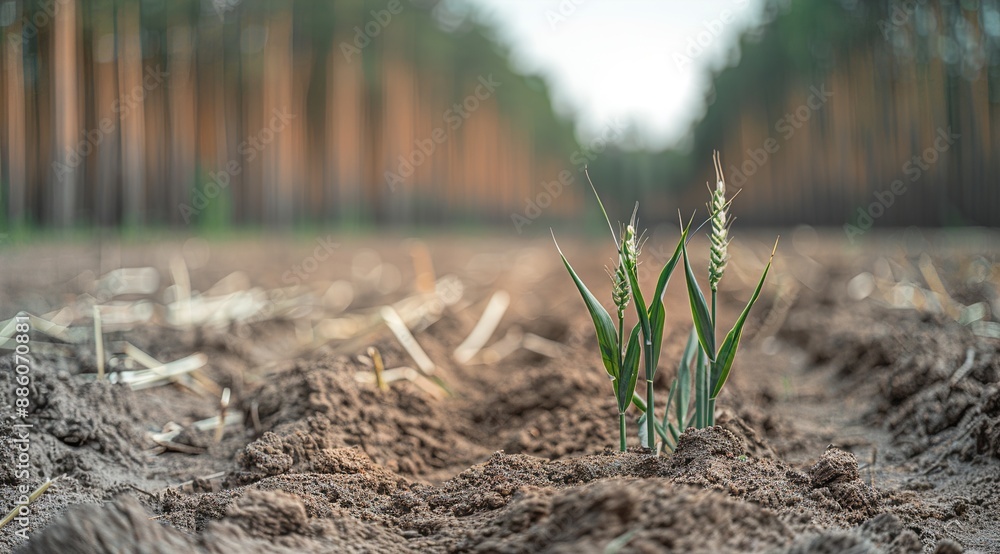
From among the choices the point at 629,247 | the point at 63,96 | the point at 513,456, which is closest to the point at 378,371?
the point at 513,456

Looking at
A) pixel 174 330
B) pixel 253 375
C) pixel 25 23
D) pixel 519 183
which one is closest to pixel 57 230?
pixel 25 23

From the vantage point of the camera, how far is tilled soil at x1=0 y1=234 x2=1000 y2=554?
4.58 ft

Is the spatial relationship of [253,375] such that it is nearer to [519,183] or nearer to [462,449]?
[462,449]

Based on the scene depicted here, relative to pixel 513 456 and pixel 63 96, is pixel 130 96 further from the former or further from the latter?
pixel 513 456

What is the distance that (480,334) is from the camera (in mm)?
4523

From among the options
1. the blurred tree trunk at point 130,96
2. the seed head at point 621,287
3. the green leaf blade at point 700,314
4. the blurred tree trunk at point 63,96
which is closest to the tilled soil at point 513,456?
the green leaf blade at point 700,314

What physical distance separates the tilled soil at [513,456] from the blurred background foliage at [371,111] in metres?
6.12

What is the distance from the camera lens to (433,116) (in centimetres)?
3172

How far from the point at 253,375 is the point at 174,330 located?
0.82 metres

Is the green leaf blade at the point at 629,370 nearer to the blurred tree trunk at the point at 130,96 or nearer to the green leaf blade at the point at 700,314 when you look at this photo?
the green leaf blade at the point at 700,314

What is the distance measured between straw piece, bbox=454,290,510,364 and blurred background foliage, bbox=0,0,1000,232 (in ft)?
18.3

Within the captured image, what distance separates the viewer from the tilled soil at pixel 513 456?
55.0 inches

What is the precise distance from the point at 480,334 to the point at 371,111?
23.9 metres

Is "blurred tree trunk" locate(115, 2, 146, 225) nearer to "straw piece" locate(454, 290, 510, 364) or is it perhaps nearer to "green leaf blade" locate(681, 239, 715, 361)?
"straw piece" locate(454, 290, 510, 364)
